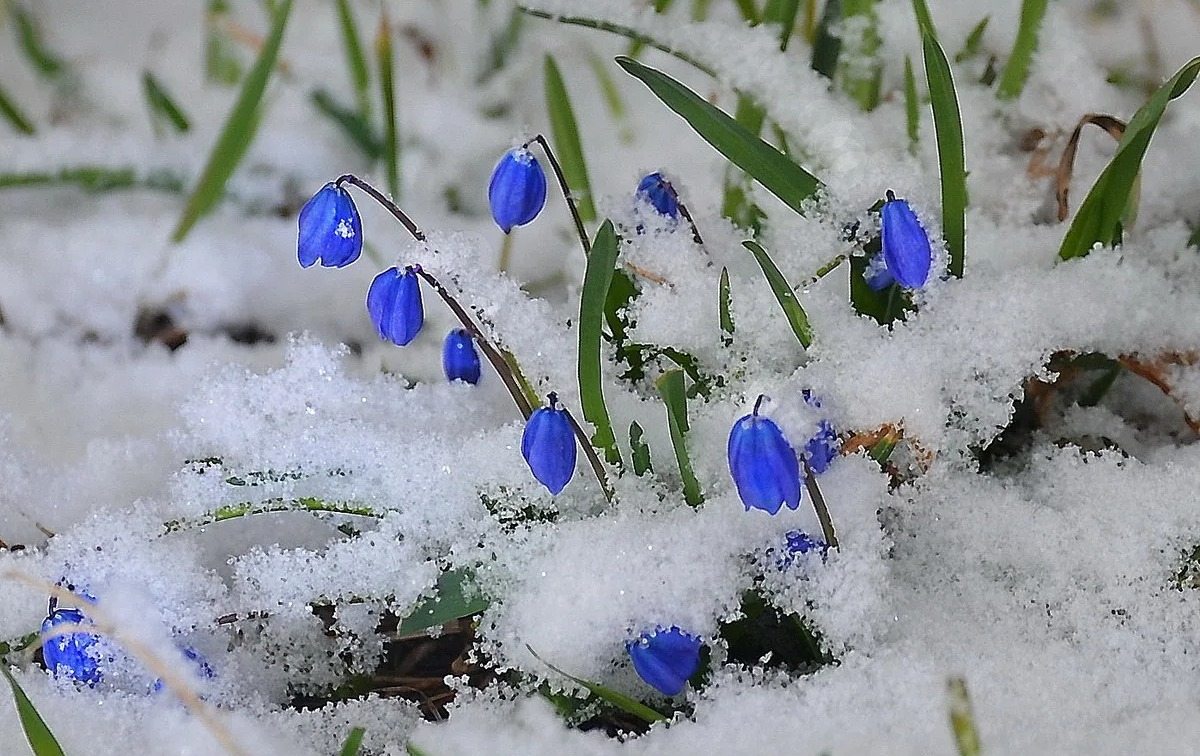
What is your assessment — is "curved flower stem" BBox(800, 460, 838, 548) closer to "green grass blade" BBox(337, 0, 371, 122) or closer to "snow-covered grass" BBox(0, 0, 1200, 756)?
"snow-covered grass" BBox(0, 0, 1200, 756)

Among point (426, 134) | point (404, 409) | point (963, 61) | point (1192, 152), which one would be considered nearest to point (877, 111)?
point (963, 61)

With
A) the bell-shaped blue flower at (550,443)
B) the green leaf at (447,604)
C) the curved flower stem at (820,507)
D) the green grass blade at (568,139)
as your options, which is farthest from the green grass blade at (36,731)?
the green grass blade at (568,139)

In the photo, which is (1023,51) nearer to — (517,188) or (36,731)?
(517,188)

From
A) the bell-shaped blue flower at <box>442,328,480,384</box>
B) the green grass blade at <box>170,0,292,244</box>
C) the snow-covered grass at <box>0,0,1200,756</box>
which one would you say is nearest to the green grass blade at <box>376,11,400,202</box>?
the green grass blade at <box>170,0,292,244</box>

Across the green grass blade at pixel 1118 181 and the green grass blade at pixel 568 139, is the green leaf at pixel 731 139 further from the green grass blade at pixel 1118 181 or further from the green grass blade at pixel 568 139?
the green grass blade at pixel 568 139

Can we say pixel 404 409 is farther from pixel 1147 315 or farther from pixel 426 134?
pixel 426 134
